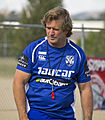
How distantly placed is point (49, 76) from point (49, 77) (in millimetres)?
11

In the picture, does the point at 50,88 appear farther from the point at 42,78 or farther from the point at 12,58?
the point at 12,58

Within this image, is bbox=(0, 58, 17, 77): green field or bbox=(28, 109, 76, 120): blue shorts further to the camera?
bbox=(0, 58, 17, 77): green field

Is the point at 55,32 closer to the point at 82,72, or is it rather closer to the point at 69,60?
the point at 69,60

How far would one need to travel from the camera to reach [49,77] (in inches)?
129

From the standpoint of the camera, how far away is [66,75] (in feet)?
10.8

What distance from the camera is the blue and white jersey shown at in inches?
128

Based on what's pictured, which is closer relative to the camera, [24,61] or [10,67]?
[24,61]

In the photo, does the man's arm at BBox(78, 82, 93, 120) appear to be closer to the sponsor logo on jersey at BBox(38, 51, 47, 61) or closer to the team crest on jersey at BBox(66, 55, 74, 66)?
the team crest on jersey at BBox(66, 55, 74, 66)

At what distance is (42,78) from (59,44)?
1.38ft

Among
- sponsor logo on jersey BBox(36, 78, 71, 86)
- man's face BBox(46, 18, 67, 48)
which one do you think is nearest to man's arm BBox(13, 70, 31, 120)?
sponsor logo on jersey BBox(36, 78, 71, 86)

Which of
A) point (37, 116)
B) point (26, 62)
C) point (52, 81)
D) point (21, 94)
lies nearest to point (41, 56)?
point (26, 62)

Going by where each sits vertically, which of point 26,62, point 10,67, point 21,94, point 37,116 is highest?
point 26,62

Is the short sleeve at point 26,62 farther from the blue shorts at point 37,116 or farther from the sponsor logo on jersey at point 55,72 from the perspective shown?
the blue shorts at point 37,116

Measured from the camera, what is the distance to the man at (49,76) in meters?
3.25
